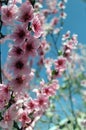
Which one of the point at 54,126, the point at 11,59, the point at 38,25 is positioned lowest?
the point at 54,126

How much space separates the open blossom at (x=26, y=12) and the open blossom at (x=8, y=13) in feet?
0.23

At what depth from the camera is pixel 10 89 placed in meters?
3.07

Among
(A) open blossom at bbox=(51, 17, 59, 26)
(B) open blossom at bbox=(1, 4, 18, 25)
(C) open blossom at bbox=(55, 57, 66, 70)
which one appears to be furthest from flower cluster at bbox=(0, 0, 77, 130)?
(A) open blossom at bbox=(51, 17, 59, 26)

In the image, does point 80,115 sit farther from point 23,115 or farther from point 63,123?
point 23,115

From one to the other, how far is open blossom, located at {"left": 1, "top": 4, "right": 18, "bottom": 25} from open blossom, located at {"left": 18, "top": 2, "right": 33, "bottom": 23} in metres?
0.07

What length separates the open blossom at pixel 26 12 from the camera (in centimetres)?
286

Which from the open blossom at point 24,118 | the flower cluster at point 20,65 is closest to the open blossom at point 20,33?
the flower cluster at point 20,65

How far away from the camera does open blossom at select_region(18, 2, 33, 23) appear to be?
286 centimetres

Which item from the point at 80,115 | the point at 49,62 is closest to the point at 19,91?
the point at 49,62

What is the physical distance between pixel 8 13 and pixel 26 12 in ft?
0.54

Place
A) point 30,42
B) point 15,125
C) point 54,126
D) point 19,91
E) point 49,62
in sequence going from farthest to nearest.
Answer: point 54,126 → point 49,62 → point 15,125 → point 19,91 → point 30,42

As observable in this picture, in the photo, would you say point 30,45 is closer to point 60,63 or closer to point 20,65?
point 20,65

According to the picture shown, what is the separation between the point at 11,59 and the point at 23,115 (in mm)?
534

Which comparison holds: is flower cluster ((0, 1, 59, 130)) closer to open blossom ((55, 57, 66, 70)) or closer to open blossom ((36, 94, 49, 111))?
open blossom ((36, 94, 49, 111))
